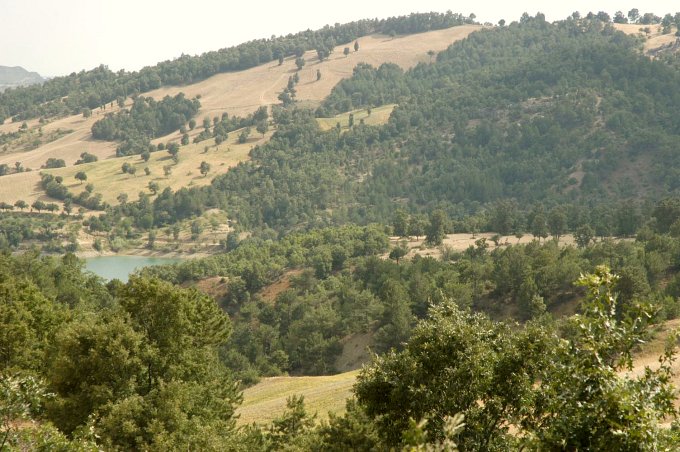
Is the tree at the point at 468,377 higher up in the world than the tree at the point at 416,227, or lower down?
higher up

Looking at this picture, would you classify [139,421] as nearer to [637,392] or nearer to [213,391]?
[213,391]

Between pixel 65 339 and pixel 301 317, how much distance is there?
8372 cm

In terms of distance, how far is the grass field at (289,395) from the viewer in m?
54.6

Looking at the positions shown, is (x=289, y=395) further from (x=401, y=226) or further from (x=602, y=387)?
(x=401, y=226)

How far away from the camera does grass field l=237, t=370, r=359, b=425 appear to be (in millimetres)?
54594

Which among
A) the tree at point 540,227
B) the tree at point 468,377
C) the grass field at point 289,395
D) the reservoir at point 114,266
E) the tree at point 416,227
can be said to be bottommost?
the reservoir at point 114,266

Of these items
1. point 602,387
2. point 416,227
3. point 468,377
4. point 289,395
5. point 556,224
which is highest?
point 602,387

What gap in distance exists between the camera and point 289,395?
65.4 metres

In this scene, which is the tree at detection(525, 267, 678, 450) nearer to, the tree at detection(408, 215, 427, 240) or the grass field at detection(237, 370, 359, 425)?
the grass field at detection(237, 370, 359, 425)

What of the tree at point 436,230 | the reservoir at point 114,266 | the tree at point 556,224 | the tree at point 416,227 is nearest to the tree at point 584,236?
the tree at point 556,224

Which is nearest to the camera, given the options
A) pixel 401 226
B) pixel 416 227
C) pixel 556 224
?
pixel 556 224

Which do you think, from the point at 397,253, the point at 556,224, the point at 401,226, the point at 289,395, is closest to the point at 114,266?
the point at 401,226

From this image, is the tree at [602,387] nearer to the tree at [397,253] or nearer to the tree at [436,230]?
the tree at [397,253]

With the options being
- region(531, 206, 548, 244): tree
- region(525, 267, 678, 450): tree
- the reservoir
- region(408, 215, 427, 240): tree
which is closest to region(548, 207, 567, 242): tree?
region(531, 206, 548, 244): tree
